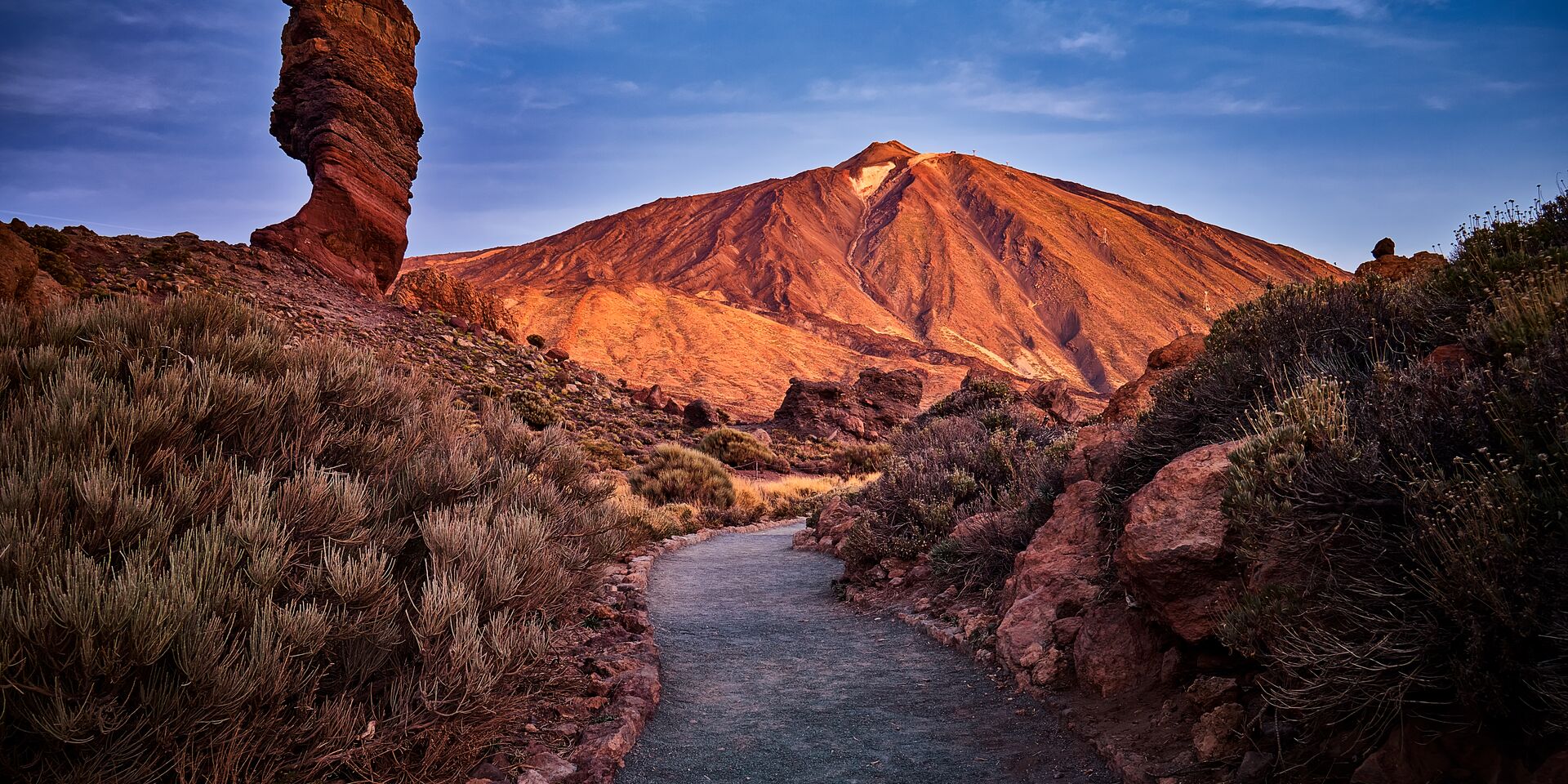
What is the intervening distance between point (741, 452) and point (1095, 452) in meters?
17.7

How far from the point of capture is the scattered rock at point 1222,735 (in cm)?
324

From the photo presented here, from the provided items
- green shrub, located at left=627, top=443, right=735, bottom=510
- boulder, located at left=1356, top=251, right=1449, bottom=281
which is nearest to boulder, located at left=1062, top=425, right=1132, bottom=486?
boulder, located at left=1356, top=251, right=1449, bottom=281

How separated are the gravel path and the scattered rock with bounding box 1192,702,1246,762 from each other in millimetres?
487

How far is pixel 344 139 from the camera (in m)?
23.1

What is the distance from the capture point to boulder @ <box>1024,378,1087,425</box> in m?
21.2

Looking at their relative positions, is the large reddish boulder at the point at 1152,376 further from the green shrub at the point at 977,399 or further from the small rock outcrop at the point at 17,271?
the small rock outcrop at the point at 17,271

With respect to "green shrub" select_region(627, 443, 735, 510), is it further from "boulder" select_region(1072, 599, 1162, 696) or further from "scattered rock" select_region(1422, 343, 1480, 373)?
"scattered rock" select_region(1422, 343, 1480, 373)

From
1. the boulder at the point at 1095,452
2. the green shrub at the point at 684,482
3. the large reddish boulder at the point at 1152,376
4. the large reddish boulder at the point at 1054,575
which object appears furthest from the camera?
the green shrub at the point at 684,482

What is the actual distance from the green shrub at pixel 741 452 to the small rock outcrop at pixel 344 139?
11266 millimetres

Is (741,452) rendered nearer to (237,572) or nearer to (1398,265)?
(1398,265)

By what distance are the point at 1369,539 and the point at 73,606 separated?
4.26 meters

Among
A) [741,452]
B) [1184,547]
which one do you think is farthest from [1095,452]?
[741,452]

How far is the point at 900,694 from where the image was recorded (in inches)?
197

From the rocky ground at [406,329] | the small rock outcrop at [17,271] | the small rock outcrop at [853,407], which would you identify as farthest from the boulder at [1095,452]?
the small rock outcrop at [853,407]
